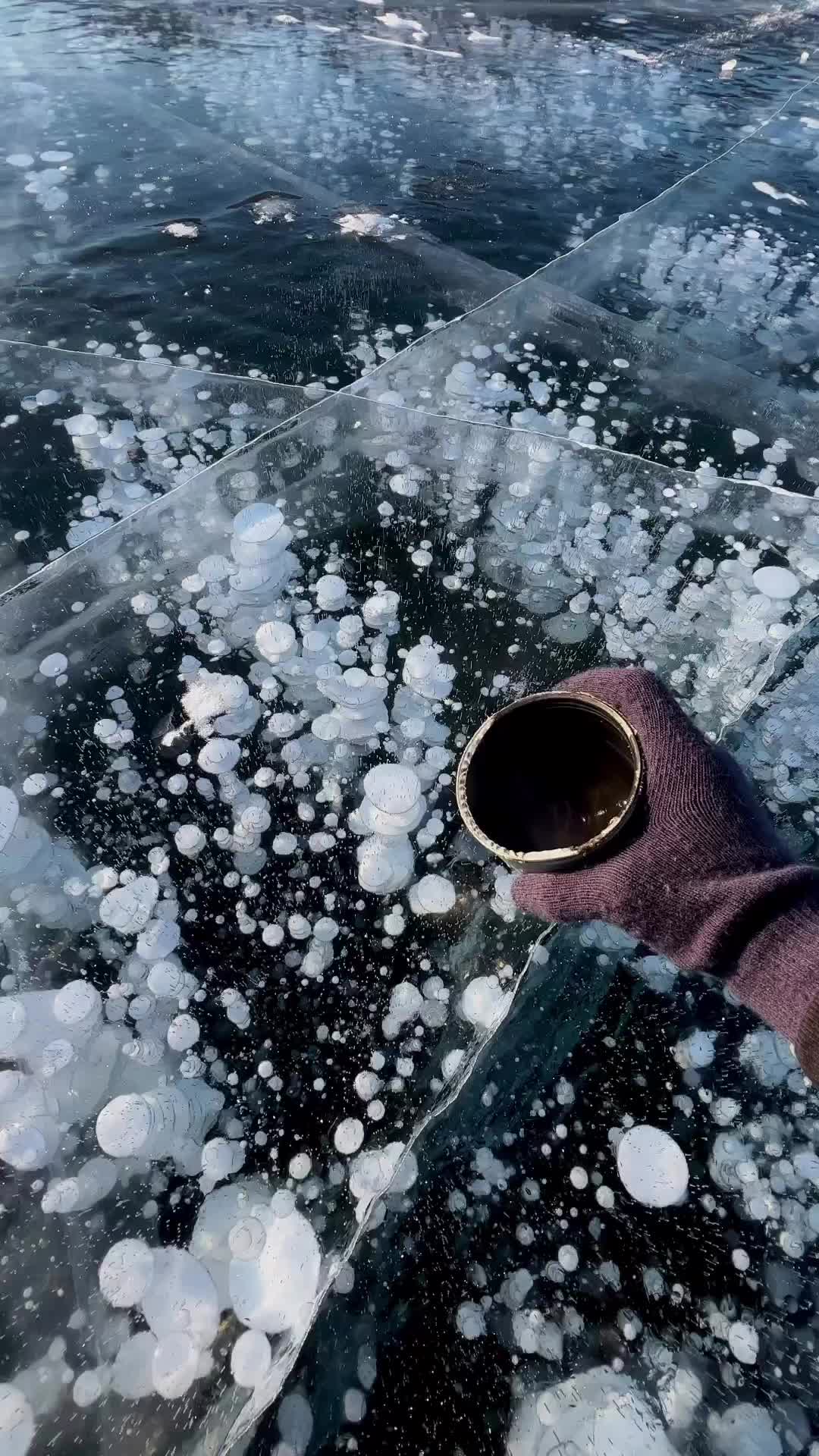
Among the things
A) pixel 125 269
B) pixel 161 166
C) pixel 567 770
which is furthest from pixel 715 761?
pixel 161 166

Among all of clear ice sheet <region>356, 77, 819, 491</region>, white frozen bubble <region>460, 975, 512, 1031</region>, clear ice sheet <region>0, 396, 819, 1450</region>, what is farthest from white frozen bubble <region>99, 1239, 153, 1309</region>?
clear ice sheet <region>356, 77, 819, 491</region>

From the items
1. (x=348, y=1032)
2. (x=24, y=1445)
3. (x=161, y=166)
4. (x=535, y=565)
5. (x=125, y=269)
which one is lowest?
(x=24, y=1445)

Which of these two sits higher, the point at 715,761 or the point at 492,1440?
the point at 715,761

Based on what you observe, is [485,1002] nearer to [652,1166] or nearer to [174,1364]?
[652,1166]

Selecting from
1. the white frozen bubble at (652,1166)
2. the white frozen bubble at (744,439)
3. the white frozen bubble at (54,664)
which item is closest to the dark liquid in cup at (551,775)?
the white frozen bubble at (652,1166)

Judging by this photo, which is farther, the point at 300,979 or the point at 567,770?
the point at 300,979

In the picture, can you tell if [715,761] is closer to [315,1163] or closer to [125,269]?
[315,1163]

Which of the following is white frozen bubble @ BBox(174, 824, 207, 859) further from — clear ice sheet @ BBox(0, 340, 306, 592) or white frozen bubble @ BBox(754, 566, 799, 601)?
white frozen bubble @ BBox(754, 566, 799, 601)
